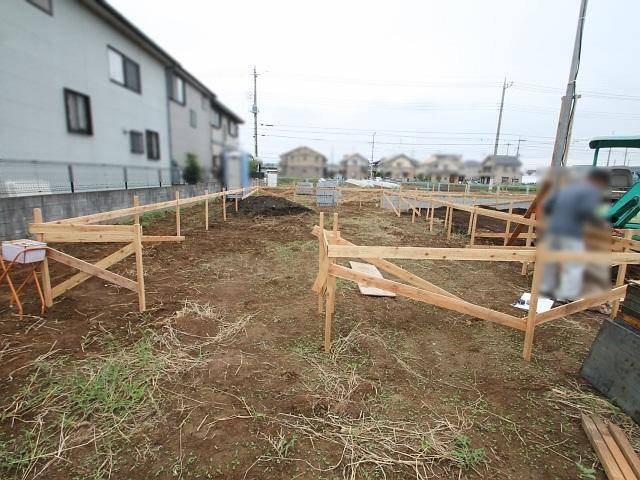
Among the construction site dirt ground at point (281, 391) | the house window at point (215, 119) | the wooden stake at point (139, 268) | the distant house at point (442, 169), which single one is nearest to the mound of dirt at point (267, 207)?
the construction site dirt ground at point (281, 391)

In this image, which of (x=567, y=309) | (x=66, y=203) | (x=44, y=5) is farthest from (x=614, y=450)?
(x=44, y=5)

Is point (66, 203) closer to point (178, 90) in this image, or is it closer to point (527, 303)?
point (178, 90)

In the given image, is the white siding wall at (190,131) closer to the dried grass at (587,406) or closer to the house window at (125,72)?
the house window at (125,72)

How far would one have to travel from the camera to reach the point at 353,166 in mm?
1163

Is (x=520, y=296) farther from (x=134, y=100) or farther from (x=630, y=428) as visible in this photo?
(x=134, y=100)

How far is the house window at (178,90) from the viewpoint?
275cm

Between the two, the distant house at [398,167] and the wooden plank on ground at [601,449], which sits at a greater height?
the distant house at [398,167]

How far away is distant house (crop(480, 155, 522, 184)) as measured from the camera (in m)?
0.72

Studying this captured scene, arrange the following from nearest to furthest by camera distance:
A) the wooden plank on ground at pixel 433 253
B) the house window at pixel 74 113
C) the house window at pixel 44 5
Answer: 1. the wooden plank on ground at pixel 433 253
2. the house window at pixel 44 5
3. the house window at pixel 74 113

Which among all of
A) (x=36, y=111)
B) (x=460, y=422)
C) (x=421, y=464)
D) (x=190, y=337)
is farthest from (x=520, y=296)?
(x=36, y=111)

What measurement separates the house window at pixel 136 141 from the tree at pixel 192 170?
3.34ft

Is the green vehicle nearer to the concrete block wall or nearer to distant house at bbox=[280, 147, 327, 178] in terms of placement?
distant house at bbox=[280, 147, 327, 178]

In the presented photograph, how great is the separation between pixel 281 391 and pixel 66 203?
921cm

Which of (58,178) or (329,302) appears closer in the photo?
(329,302)
